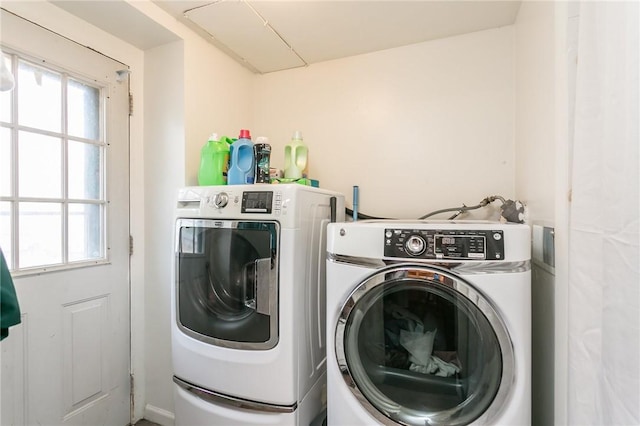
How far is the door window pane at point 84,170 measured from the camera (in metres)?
1.39

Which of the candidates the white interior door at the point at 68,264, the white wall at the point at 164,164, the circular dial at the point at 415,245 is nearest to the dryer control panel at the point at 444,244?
the circular dial at the point at 415,245

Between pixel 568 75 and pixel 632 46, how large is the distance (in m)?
0.28

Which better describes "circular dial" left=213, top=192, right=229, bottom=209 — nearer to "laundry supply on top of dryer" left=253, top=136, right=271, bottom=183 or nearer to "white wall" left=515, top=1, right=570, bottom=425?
"laundry supply on top of dryer" left=253, top=136, right=271, bottom=183

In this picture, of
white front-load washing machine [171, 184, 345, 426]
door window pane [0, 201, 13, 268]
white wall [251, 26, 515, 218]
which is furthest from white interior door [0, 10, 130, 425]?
white wall [251, 26, 515, 218]

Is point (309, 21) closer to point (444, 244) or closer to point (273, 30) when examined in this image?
point (273, 30)

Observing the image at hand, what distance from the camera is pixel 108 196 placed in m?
1.51

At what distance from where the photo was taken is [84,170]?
1.44 meters

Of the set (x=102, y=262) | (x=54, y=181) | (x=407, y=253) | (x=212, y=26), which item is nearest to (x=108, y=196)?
(x=54, y=181)

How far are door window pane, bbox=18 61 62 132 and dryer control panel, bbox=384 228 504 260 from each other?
158cm

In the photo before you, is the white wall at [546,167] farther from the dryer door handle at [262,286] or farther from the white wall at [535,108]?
the dryer door handle at [262,286]

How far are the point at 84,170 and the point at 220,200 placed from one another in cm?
79

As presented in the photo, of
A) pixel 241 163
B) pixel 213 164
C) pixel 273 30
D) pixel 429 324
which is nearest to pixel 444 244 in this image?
pixel 429 324

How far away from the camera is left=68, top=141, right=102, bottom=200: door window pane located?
1.39 meters

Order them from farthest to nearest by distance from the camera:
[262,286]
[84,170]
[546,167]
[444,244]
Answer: [84,170], [262,286], [546,167], [444,244]
